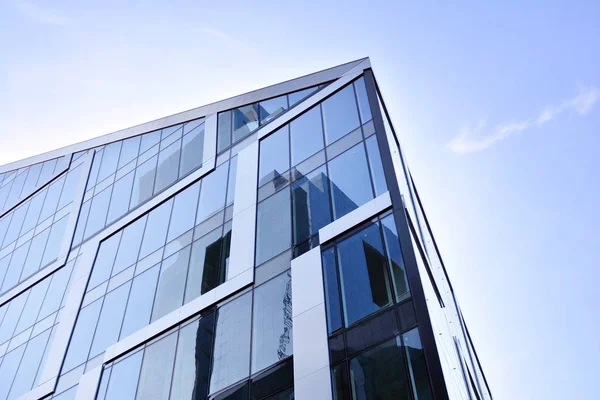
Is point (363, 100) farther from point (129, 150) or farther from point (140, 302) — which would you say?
point (129, 150)

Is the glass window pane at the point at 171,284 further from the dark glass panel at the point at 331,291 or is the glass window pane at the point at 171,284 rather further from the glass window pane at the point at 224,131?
the dark glass panel at the point at 331,291

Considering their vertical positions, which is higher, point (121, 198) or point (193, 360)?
point (121, 198)

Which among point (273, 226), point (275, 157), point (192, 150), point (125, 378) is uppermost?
point (192, 150)

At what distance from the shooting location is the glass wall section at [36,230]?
34719mm

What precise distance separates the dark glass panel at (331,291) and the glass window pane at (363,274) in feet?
0.66

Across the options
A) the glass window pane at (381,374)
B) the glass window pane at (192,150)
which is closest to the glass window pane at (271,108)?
the glass window pane at (192,150)

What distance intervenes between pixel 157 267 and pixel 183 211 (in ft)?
9.63

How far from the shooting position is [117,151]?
3556 cm

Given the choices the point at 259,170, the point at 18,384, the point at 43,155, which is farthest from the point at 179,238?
the point at 43,155

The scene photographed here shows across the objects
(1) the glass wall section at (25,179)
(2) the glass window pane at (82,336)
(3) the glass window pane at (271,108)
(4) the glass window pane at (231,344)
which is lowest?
(4) the glass window pane at (231,344)

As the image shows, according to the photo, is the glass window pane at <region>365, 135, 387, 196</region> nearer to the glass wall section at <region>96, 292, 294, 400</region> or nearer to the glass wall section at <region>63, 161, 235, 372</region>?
the glass wall section at <region>96, 292, 294, 400</region>

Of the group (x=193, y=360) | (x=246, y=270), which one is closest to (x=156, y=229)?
(x=246, y=270)

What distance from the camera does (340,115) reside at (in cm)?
2350

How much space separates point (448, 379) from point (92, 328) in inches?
667
